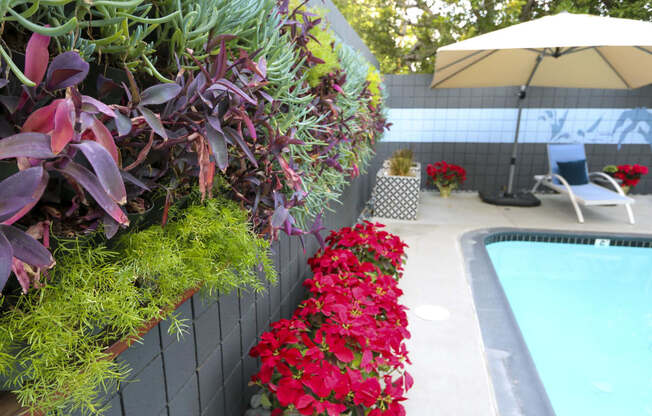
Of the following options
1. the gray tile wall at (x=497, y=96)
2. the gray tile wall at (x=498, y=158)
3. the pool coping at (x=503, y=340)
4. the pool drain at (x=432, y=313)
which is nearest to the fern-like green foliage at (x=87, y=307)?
the pool coping at (x=503, y=340)

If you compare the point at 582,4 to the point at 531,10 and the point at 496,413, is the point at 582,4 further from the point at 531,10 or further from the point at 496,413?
the point at 496,413

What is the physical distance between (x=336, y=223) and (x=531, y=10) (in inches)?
329

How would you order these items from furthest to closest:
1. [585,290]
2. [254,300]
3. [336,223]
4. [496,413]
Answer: [585,290]
[336,223]
[496,413]
[254,300]

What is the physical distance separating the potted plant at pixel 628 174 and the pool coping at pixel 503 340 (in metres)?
2.33

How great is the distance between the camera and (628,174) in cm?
610

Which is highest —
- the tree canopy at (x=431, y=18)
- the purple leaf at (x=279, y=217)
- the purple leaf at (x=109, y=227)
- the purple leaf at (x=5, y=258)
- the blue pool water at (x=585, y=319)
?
the tree canopy at (x=431, y=18)

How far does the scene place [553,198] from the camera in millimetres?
6254

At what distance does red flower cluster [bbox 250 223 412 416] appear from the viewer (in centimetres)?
118

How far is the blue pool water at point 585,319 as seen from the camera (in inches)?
93.6

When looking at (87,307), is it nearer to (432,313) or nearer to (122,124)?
(122,124)

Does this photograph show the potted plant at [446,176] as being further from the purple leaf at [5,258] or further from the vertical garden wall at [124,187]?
the purple leaf at [5,258]

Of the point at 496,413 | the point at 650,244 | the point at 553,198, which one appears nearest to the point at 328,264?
the point at 496,413

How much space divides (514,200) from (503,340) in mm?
4101

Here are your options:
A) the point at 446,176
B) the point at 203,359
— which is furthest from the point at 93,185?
the point at 446,176
